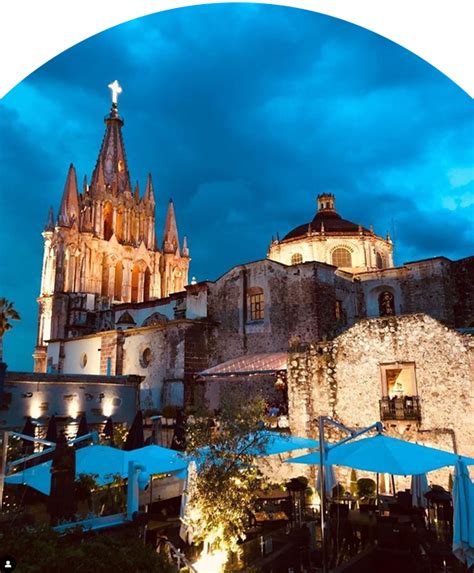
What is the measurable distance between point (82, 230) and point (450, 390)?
49.1m

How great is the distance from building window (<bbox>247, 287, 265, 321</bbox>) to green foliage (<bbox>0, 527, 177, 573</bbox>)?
23838 millimetres

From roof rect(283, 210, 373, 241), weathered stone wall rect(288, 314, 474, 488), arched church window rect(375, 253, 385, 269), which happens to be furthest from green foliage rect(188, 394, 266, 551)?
arched church window rect(375, 253, 385, 269)

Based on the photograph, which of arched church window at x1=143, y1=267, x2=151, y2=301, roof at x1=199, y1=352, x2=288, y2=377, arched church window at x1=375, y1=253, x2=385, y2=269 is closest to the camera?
roof at x1=199, y1=352, x2=288, y2=377

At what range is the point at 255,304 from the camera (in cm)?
2922

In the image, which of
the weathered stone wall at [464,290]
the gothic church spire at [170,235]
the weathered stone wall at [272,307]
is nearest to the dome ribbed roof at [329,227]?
the weathered stone wall at [464,290]

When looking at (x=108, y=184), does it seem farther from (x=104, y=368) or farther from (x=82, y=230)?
(x=104, y=368)

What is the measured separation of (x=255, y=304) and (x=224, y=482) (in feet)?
66.1

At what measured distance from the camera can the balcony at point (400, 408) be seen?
54.5 feet

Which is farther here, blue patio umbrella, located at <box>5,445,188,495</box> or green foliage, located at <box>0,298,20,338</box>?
green foliage, located at <box>0,298,20,338</box>

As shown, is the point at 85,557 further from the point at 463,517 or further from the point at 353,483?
the point at 353,483

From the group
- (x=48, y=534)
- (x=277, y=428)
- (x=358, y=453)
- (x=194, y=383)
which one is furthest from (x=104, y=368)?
(x=48, y=534)

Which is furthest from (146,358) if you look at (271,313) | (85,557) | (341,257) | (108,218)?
(108,218)

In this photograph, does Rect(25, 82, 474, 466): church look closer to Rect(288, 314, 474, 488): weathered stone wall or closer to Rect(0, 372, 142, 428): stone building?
Rect(288, 314, 474, 488): weathered stone wall

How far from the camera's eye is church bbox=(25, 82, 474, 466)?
16938 millimetres
